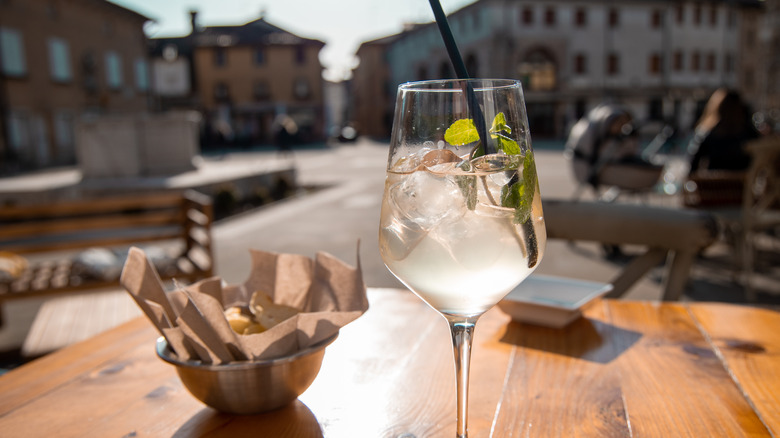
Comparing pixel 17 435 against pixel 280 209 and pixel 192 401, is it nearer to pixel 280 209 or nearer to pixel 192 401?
pixel 192 401

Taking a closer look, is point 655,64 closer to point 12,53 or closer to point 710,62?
point 710,62

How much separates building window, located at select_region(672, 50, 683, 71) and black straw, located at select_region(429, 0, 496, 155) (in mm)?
47115

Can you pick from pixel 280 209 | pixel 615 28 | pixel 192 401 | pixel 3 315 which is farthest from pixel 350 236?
pixel 615 28

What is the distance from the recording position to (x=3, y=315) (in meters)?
4.85

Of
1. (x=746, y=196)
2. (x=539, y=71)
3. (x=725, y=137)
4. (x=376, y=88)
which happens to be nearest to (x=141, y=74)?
(x=539, y=71)

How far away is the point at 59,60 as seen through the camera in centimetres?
2708

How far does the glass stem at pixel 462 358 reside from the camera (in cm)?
76

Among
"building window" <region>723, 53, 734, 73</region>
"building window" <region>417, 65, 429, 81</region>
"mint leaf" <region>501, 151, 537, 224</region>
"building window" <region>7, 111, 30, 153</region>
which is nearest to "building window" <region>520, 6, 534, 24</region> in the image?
"building window" <region>417, 65, 429, 81</region>

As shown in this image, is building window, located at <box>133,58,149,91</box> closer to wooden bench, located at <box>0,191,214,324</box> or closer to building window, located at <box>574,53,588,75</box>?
building window, located at <box>574,53,588,75</box>

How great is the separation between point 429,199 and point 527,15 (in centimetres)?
4113

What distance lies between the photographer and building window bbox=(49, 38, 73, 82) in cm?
2655

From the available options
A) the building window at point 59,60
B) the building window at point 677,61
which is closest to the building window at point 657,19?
the building window at point 677,61

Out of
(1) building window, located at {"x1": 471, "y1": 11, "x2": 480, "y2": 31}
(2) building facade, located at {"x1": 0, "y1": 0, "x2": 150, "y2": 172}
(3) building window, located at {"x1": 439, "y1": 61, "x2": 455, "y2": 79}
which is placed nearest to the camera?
(3) building window, located at {"x1": 439, "y1": 61, "x2": 455, "y2": 79}

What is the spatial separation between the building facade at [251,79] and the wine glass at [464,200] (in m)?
46.1
